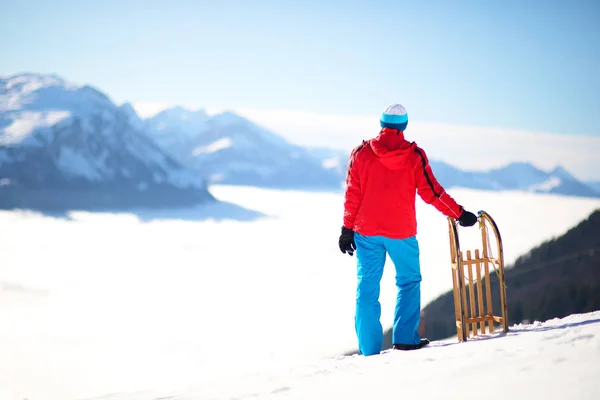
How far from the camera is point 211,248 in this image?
41000mm

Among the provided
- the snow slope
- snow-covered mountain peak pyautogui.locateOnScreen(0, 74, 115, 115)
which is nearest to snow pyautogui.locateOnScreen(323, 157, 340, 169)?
snow-covered mountain peak pyautogui.locateOnScreen(0, 74, 115, 115)

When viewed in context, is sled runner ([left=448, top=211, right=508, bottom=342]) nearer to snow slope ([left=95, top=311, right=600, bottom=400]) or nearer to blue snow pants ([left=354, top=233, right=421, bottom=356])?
blue snow pants ([left=354, top=233, right=421, bottom=356])

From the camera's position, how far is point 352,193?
13.8 ft

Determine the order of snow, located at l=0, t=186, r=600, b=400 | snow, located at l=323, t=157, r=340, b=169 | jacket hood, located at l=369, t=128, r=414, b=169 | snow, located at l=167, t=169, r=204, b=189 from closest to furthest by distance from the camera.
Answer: snow, located at l=0, t=186, r=600, b=400, jacket hood, located at l=369, t=128, r=414, b=169, snow, located at l=167, t=169, r=204, b=189, snow, located at l=323, t=157, r=340, b=169

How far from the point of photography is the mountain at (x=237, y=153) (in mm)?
143125

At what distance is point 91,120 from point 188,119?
8379cm

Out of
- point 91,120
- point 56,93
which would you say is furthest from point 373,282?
point 56,93

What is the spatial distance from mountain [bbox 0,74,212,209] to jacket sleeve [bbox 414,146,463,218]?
233 feet

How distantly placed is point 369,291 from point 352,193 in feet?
2.59

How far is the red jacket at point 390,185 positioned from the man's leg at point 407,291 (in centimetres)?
12

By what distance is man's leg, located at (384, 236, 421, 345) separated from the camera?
4121 mm

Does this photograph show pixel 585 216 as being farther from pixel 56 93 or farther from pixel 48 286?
pixel 56 93

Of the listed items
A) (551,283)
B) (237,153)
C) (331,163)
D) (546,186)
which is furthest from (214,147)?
(551,283)

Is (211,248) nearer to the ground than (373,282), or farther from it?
farther from it
